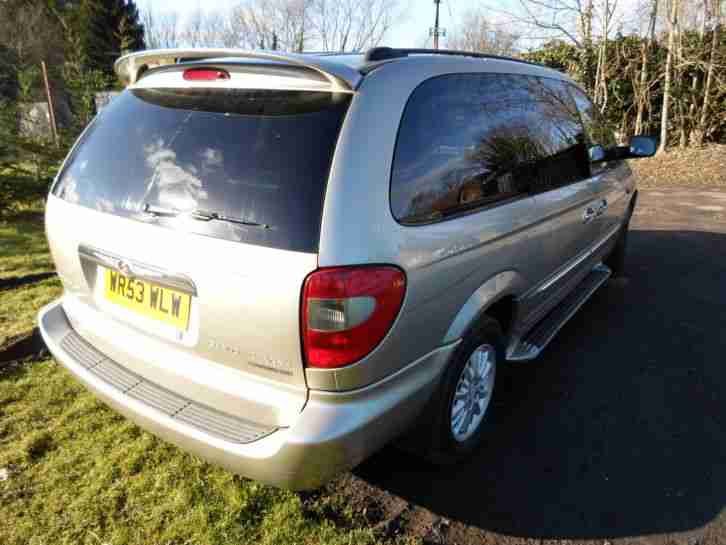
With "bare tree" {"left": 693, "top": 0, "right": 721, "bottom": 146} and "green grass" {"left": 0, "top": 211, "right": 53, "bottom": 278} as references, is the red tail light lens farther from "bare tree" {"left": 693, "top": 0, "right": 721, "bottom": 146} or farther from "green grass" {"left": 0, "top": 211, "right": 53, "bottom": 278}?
"bare tree" {"left": 693, "top": 0, "right": 721, "bottom": 146}

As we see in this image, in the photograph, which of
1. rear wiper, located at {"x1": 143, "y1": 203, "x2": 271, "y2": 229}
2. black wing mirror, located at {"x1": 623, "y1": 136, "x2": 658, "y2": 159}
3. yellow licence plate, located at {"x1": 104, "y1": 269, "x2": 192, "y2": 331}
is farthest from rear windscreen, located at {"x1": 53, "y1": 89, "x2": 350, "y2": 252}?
black wing mirror, located at {"x1": 623, "y1": 136, "x2": 658, "y2": 159}

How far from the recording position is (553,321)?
3.42 metres

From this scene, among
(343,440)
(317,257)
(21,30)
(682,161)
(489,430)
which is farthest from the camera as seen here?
(21,30)

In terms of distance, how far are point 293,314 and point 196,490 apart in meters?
1.17

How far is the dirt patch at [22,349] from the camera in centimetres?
329

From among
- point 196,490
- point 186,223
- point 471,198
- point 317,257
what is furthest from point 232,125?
point 196,490

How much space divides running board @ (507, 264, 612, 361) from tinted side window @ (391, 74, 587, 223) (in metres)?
0.92

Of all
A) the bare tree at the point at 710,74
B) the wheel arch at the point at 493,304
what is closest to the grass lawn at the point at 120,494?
the wheel arch at the point at 493,304

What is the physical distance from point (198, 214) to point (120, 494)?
1.35 m

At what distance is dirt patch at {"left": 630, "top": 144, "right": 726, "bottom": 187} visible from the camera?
11.0 metres

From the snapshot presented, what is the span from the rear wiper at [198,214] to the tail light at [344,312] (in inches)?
11.1

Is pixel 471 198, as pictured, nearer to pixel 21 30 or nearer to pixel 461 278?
pixel 461 278

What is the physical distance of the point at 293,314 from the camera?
1.62m

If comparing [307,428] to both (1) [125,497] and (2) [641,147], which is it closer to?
(1) [125,497]
